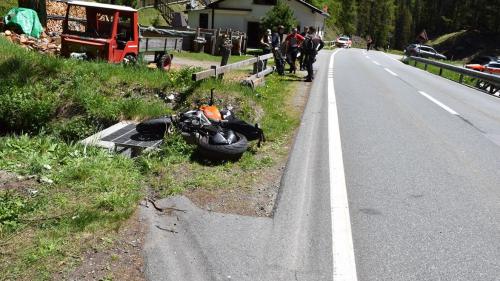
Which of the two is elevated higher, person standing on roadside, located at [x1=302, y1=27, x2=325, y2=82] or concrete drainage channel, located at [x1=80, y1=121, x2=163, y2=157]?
person standing on roadside, located at [x1=302, y1=27, x2=325, y2=82]

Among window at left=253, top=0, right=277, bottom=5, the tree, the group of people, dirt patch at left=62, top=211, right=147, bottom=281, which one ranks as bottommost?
dirt patch at left=62, top=211, right=147, bottom=281

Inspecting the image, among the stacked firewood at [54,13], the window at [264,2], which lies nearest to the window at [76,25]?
the stacked firewood at [54,13]

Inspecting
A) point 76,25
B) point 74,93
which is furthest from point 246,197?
point 76,25

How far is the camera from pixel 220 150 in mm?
6309

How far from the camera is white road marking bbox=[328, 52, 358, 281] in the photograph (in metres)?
3.80

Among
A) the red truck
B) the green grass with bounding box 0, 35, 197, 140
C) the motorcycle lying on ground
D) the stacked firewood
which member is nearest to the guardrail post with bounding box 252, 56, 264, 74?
the red truck

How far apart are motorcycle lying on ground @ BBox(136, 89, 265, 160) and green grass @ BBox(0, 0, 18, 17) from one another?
55.9 feet

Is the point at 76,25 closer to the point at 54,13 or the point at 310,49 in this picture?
the point at 310,49

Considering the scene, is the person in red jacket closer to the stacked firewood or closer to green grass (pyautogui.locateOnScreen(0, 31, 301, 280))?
green grass (pyautogui.locateOnScreen(0, 31, 301, 280))

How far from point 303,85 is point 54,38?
1049 centimetres

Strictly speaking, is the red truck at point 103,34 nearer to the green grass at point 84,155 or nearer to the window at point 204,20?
the green grass at point 84,155

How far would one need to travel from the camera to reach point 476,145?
8.27 m

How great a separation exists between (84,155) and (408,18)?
132897mm

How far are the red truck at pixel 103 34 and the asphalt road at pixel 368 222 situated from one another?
7.28 metres
